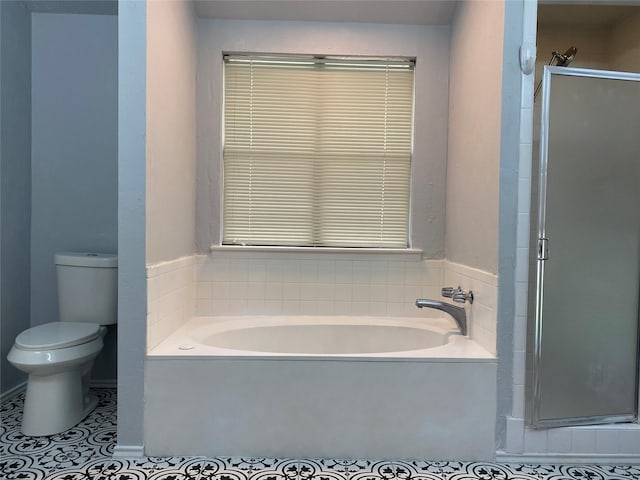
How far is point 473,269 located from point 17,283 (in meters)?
2.63

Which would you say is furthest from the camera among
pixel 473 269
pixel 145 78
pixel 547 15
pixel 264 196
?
pixel 264 196

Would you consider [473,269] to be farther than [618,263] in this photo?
Yes

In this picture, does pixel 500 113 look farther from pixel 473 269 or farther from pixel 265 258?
pixel 265 258

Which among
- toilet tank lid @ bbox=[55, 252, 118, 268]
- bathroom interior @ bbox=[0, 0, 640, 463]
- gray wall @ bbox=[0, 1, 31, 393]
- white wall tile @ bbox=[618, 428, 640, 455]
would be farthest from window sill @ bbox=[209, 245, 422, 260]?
white wall tile @ bbox=[618, 428, 640, 455]

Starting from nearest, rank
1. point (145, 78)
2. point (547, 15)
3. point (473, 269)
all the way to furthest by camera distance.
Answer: point (145, 78) < point (473, 269) < point (547, 15)

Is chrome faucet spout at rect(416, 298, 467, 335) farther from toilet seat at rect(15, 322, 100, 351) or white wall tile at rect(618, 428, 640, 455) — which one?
toilet seat at rect(15, 322, 100, 351)

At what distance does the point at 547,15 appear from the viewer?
251 cm

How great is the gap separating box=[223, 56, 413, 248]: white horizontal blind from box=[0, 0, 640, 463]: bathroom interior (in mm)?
93

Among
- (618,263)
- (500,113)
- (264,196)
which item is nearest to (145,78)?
(264,196)

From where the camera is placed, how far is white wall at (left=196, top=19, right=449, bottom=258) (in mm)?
2605

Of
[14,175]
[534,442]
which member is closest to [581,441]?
[534,442]

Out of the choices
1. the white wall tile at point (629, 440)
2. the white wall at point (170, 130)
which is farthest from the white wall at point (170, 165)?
the white wall tile at point (629, 440)

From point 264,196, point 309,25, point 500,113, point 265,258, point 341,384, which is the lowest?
point 341,384

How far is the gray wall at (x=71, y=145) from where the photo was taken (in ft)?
8.64
